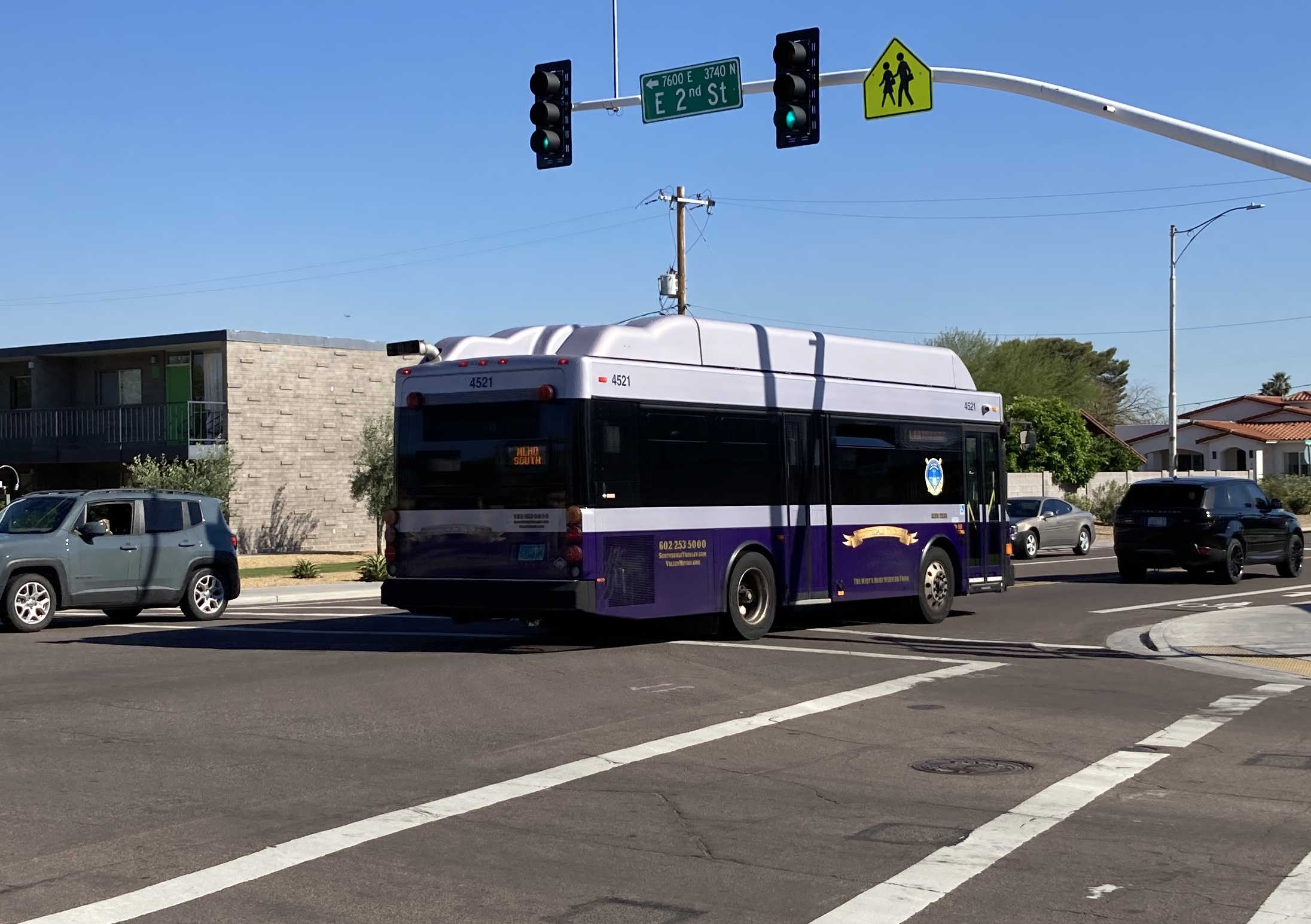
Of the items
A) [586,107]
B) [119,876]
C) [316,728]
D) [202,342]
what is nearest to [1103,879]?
[119,876]

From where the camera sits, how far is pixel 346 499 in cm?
4534

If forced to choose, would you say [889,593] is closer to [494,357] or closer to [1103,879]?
[494,357]

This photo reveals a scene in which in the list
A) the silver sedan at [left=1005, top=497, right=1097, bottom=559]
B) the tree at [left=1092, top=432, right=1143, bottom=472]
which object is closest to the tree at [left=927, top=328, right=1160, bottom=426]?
the tree at [left=1092, top=432, right=1143, bottom=472]

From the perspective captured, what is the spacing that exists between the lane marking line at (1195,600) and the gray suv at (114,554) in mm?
12860

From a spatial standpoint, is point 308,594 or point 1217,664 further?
point 308,594

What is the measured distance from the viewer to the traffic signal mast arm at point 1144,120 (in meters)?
15.8

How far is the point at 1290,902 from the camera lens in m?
6.43

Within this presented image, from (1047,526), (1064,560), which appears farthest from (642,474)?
(1047,526)

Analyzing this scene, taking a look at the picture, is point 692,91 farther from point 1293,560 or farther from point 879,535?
point 1293,560

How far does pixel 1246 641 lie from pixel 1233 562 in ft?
37.6

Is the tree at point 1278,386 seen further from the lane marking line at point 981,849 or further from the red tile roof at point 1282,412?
the lane marking line at point 981,849

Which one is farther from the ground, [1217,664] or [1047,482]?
[1047,482]

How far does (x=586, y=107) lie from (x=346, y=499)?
2768 cm

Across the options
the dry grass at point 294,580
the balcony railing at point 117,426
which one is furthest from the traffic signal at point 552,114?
the balcony railing at point 117,426
